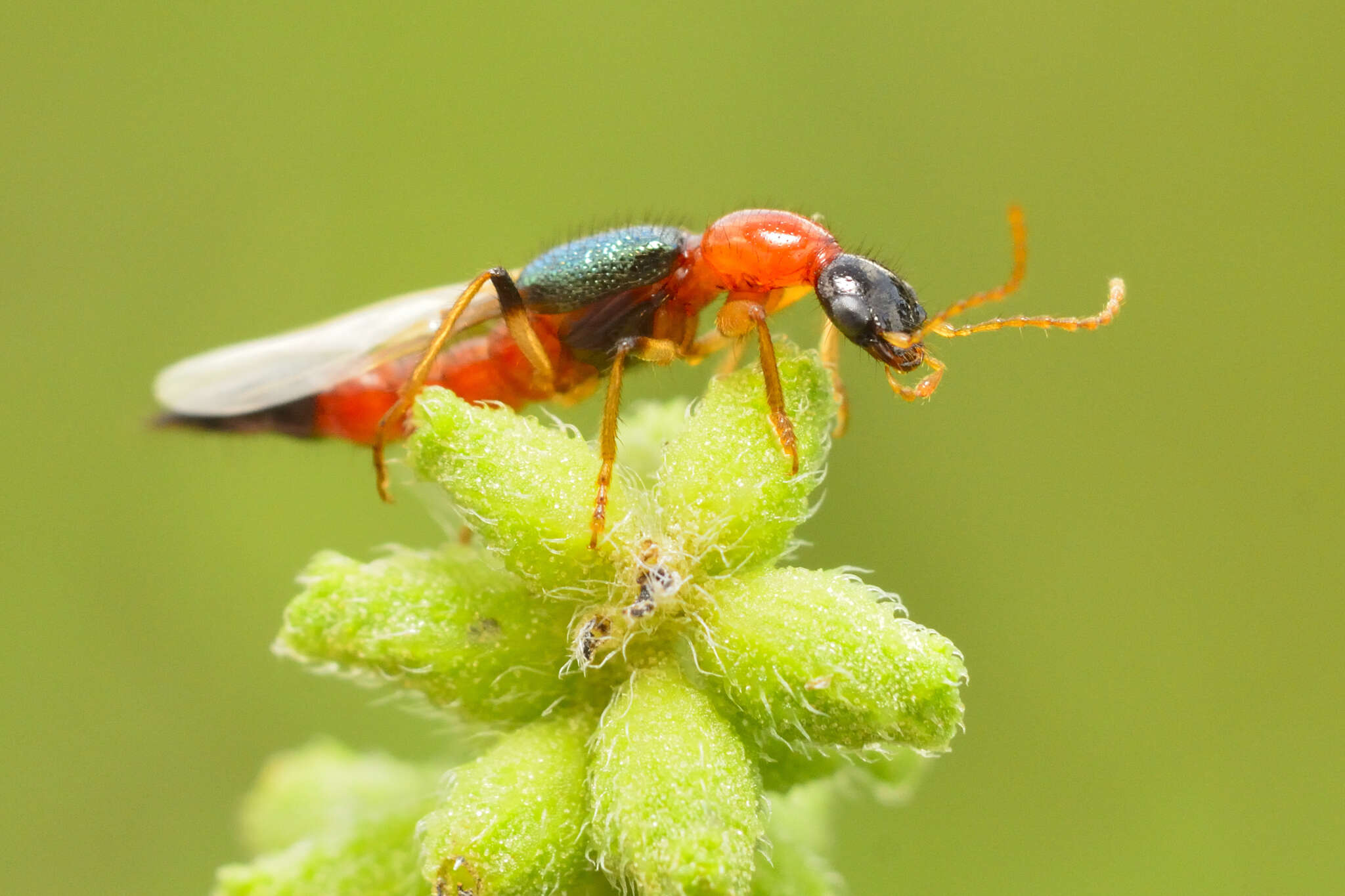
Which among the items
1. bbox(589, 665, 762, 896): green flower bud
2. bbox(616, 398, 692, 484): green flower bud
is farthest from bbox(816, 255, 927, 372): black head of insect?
bbox(589, 665, 762, 896): green flower bud

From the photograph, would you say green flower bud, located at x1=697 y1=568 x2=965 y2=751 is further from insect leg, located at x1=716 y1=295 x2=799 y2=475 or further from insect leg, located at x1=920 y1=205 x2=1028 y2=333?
insect leg, located at x1=920 y1=205 x2=1028 y2=333

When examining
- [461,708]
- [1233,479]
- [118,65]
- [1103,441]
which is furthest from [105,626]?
[1233,479]

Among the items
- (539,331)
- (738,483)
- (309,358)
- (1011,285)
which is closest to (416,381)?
(539,331)

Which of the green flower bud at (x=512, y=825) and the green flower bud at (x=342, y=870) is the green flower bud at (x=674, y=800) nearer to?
the green flower bud at (x=512, y=825)

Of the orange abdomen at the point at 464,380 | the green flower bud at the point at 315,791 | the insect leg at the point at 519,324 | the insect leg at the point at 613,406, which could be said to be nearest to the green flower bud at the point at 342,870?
the green flower bud at the point at 315,791

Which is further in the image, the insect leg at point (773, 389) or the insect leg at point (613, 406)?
the insect leg at point (773, 389)

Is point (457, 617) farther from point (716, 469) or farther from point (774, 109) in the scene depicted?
point (774, 109)

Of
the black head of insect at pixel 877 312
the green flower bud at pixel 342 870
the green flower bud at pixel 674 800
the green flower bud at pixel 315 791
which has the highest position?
the black head of insect at pixel 877 312
